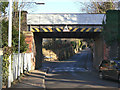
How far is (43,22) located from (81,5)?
43.3 feet

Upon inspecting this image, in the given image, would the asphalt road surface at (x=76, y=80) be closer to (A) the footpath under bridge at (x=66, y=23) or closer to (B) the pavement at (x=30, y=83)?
(B) the pavement at (x=30, y=83)

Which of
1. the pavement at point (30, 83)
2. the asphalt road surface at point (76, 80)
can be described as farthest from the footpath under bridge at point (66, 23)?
the pavement at point (30, 83)

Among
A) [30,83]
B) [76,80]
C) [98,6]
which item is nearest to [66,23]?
[76,80]

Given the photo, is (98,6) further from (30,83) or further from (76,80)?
(30,83)

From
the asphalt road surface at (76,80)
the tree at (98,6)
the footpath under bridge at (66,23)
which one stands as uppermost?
the tree at (98,6)

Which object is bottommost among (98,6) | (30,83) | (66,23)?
(30,83)

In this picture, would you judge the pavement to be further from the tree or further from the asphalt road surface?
the tree

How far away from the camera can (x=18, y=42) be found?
55.8 feet

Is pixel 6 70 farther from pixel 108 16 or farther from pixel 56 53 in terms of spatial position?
pixel 56 53

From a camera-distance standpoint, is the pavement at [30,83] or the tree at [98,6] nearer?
the pavement at [30,83]

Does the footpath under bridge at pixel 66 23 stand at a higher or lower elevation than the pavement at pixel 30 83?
higher

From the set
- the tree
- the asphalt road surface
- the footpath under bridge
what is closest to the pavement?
the asphalt road surface

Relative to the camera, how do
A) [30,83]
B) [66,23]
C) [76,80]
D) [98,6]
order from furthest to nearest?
[98,6]
[66,23]
[76,80]
[30,83]

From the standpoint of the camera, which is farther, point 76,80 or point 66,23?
point 66,23
